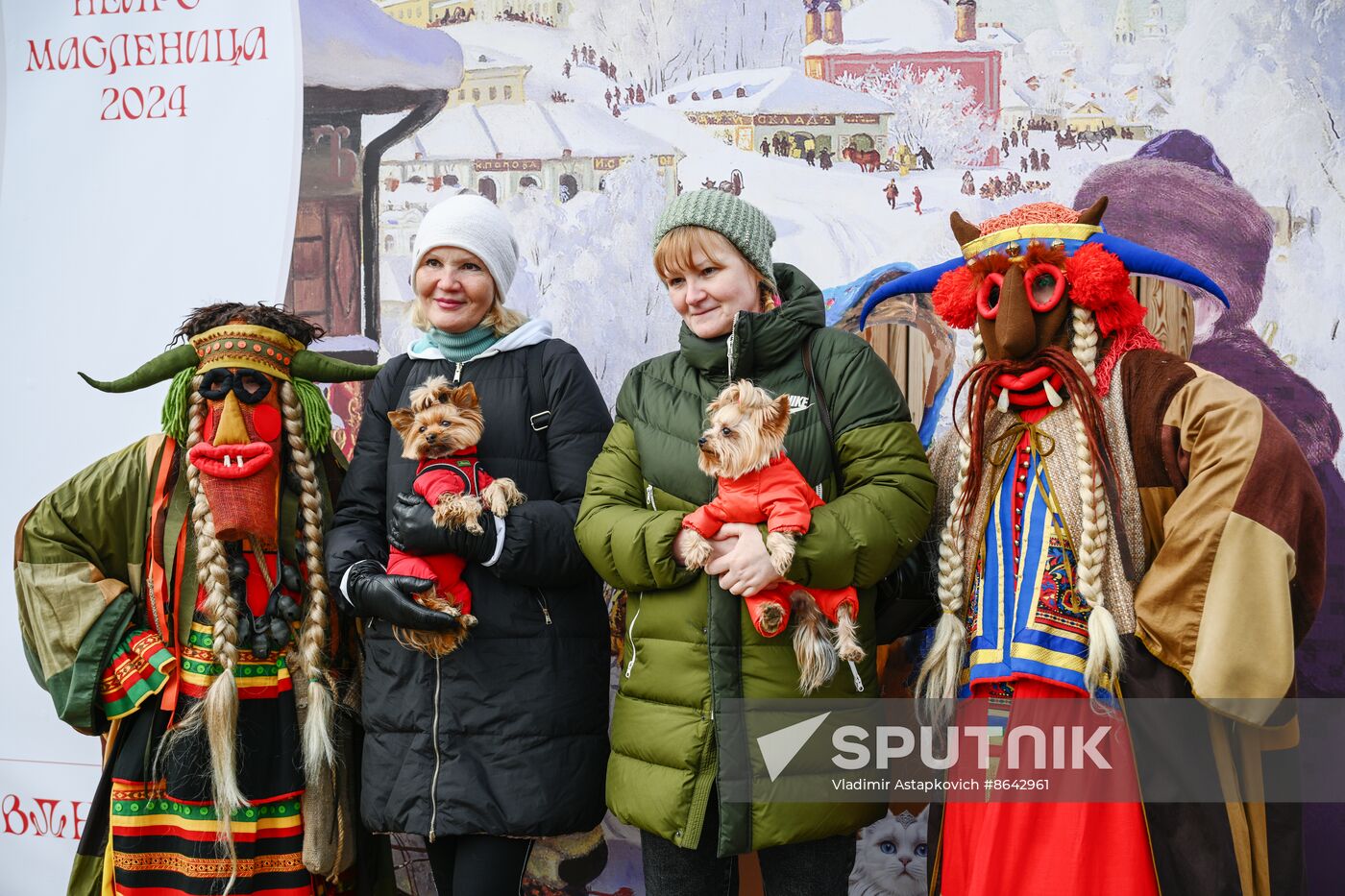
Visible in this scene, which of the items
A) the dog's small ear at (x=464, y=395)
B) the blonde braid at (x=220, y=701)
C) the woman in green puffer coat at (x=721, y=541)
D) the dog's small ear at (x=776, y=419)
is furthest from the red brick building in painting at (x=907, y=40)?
the blonde braid at (x=220, y=701)

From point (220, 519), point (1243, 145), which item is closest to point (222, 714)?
point (220, 519)

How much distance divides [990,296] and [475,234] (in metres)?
1.27

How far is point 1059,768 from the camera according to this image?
219 cm

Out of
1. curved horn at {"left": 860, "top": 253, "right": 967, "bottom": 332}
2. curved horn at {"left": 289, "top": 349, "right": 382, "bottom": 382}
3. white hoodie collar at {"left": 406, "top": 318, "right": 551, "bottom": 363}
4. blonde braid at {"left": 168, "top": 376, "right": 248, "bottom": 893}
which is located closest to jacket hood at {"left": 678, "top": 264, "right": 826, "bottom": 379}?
curved horn at {"left": 860, "top": 253, "right": 967, "bottom": 332}

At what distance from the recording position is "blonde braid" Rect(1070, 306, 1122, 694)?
216 cm

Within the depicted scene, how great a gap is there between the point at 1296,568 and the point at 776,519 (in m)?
1.02

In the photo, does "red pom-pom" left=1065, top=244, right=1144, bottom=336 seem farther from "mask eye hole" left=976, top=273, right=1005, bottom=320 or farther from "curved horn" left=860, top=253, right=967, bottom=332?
"curved horn" left=860, top=253, right=967, bottom=332

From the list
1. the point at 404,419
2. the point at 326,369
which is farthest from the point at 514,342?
the point at 326,369

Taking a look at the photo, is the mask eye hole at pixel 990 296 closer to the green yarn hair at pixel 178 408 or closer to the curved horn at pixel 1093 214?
the curved horn at pixel 1093 214

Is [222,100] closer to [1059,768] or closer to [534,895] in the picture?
[534,895]

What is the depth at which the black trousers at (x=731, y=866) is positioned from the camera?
92.8 inches

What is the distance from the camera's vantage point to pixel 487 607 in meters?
2.63

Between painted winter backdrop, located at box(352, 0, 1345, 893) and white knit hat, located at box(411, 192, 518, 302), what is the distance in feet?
2.56

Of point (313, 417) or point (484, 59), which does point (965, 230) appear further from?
point (484, 59)
